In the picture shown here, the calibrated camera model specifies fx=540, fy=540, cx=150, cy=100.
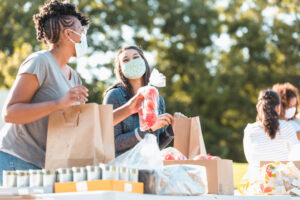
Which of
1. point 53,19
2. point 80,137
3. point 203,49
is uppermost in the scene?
point 203,49

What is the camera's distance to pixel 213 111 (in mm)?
22062

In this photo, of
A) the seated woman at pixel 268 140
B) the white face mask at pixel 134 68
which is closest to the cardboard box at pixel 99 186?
the white face mask at pixel 134 68

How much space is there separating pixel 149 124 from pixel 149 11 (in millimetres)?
18785

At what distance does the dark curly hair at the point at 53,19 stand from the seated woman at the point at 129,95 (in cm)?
94

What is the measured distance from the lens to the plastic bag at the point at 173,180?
2361mm

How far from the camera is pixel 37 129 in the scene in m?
2.76

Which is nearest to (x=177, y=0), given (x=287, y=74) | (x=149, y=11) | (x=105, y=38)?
(x=149, y=11)

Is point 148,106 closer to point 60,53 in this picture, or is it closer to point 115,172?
point 60,53

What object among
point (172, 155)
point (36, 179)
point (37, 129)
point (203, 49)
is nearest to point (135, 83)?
point (172, 155)

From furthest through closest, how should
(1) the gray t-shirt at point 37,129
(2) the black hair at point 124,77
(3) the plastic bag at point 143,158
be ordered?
1. (2) the black hair at point 124,77
2. (1) the gray t-shirt at point 37,129
3. (3) the plastic bag at point 143,158

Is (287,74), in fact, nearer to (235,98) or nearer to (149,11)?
(235,98)

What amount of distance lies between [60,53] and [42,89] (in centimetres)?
26

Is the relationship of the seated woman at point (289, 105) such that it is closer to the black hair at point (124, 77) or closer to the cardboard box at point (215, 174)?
the black hair at point (124, 77)

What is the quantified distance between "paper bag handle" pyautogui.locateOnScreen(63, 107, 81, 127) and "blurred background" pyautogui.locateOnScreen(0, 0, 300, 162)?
1730 cm
